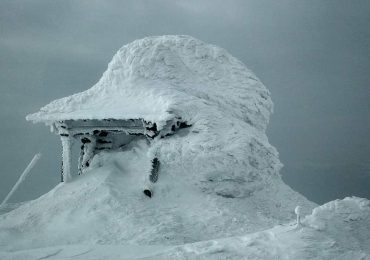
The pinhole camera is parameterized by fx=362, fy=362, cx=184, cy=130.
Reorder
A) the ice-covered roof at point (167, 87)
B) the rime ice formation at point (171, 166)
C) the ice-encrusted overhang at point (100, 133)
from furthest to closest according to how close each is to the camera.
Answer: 1. the ice-covered roof at point (167, 87)
2. the ice-encrusted overhang at point (100, 133)
3. the rime ice formation at point (171, 166)

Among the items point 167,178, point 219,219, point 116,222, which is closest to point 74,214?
point 116,222

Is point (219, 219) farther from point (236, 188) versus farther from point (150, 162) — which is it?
point (150, 162)

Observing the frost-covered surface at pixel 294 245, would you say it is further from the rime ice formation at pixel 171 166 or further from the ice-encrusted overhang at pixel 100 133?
the ice-encrusted overhang at pixel 100 133

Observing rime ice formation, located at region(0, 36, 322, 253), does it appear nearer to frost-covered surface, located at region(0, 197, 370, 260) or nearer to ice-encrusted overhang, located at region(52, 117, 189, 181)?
ice-encrusted overhang, located at region(52, 117, 189, 181)

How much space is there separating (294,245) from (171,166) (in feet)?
27.8

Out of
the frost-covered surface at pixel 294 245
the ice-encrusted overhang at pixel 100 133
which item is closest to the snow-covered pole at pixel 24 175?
the ice-encrusted overhang at pixel 100 133

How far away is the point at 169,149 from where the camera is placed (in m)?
13.8

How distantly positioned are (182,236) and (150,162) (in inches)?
151

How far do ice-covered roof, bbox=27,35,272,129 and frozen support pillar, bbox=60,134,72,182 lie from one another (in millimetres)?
998

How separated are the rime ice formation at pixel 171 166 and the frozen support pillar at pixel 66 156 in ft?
2.24

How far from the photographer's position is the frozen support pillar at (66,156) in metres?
15.2

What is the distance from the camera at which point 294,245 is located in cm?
589

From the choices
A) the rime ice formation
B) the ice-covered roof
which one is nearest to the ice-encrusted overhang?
the rime ice formation

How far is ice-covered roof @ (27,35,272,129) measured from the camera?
14.5 metres
